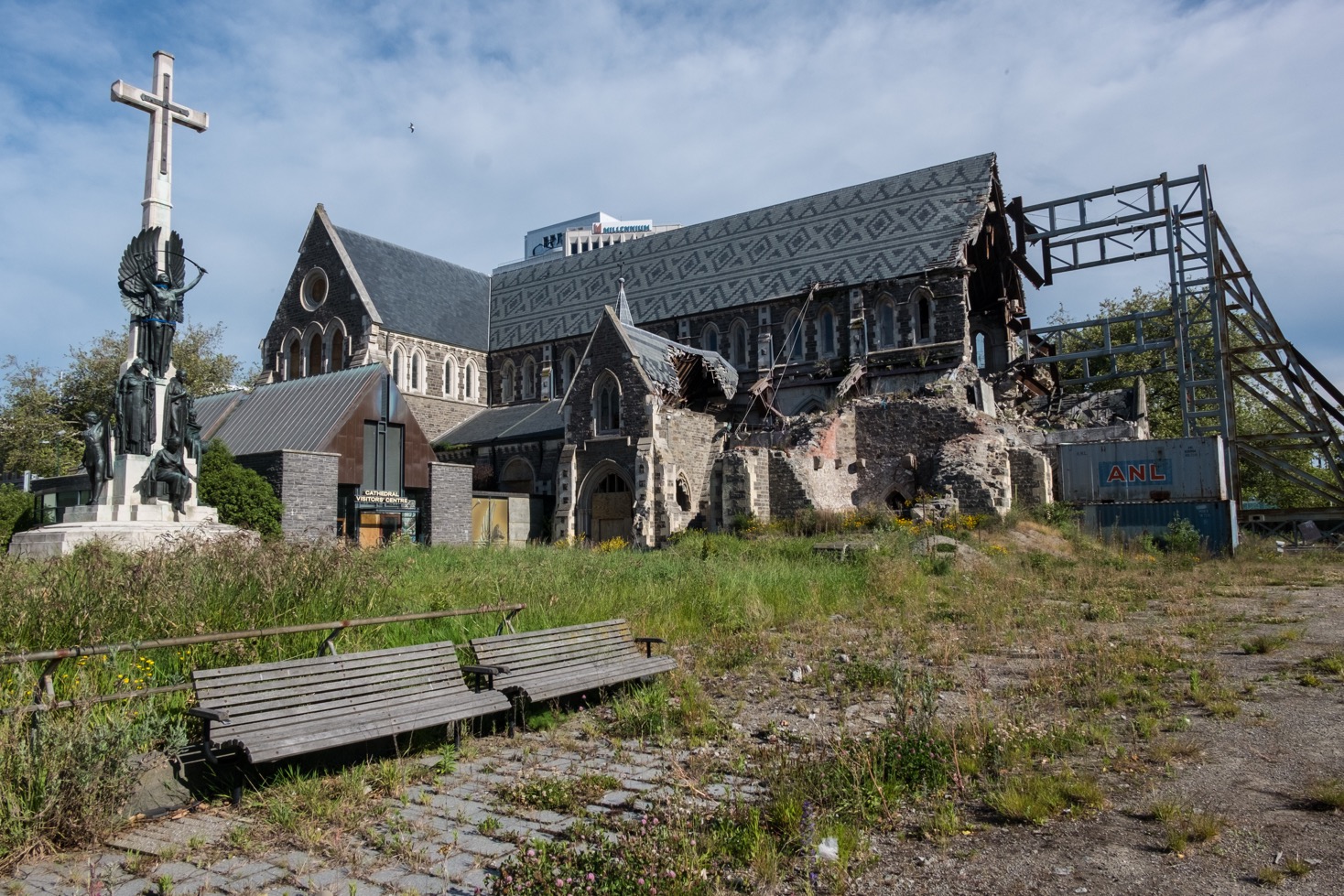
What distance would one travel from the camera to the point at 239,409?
27.9 metres

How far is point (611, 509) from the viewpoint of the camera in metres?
27.7

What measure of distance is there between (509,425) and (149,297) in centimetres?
2024

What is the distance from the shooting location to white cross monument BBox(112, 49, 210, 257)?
1539 cm

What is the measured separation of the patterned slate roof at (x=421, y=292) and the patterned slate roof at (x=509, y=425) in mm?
3639

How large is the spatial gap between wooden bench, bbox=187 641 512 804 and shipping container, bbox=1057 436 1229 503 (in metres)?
19.4

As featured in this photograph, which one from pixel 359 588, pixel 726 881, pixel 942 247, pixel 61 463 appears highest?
pixel 942 247

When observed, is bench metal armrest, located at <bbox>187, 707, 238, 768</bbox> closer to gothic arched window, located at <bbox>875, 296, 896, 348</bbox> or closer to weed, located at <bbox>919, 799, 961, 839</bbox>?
weed, located at <bbox>919, 799, 961, 839</bbox>

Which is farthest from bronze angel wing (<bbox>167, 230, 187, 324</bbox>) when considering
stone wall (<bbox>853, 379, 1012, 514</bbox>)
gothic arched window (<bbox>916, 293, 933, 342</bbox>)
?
gothic arched window (<bbox>916, 293, 933, 342</bbox>)

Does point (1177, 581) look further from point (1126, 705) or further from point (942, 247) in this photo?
point (942, 247)

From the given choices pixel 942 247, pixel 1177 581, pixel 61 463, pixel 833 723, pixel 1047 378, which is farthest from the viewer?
pixel 61 463

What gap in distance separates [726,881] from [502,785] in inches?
76.9

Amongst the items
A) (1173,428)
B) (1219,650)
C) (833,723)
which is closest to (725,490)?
(1219,650)

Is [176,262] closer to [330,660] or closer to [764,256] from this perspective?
[330,660]

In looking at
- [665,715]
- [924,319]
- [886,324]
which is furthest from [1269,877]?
[886,324]
